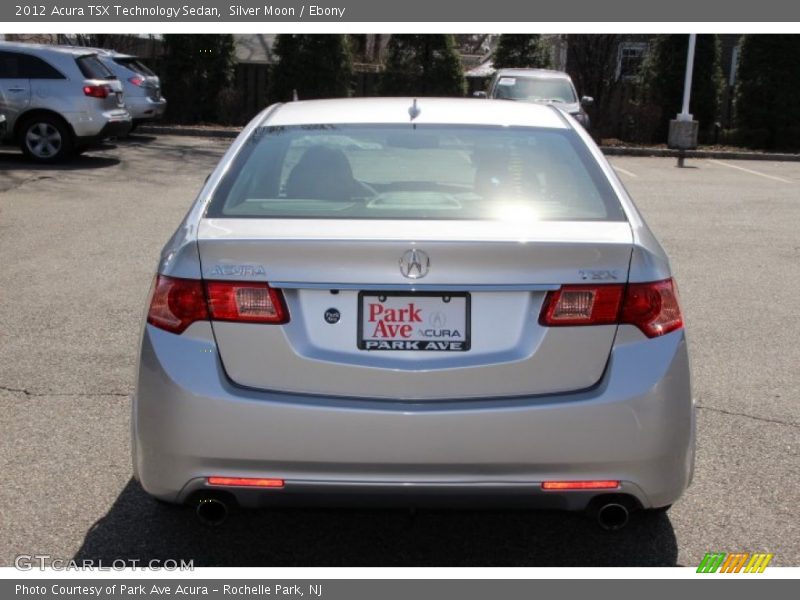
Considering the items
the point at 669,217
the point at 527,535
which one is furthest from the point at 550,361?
the point at 669,217

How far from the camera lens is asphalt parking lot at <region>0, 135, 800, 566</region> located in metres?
4.07

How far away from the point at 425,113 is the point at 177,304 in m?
1.55

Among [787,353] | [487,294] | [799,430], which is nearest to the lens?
[487,294]

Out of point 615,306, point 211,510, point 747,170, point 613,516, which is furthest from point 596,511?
point 747,170

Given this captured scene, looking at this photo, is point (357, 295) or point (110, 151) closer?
point (357, 295)

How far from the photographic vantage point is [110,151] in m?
19.5

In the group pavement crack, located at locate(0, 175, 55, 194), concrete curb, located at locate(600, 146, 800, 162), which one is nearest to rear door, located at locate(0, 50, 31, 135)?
pavement crack, located at locate(0, 175, 55, 194)

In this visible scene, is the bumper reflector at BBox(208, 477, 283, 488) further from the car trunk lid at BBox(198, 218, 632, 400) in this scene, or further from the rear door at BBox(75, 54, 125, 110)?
the rear door at BBox(75, 54, 125, 110)

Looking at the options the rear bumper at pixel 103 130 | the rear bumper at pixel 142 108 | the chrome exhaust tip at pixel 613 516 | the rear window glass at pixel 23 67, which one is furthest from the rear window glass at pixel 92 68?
the chrome exhaust tip at pixel 613 516

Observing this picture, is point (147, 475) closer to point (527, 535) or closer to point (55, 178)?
point (527, 535)

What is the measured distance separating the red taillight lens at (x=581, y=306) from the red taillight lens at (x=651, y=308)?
0.05 meters

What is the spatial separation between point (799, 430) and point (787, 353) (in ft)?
5.27

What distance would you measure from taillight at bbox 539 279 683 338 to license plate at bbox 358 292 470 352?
0.86 feet

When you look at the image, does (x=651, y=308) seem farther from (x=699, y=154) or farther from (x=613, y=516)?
(x=699, y=154)
